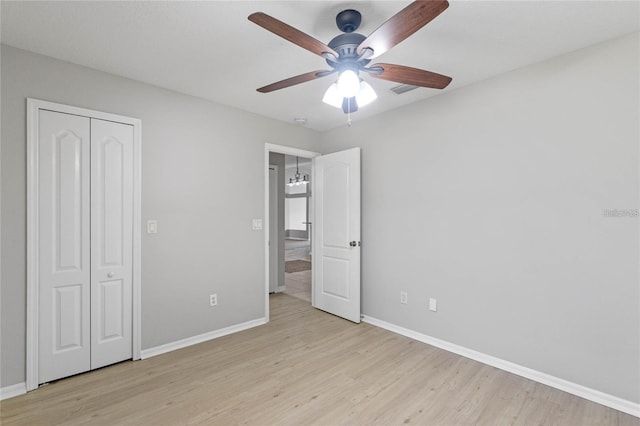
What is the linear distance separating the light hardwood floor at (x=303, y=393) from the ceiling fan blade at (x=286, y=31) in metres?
2.28

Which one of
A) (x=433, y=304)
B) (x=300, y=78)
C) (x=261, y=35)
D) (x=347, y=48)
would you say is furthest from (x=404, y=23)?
(x=433, y=304)

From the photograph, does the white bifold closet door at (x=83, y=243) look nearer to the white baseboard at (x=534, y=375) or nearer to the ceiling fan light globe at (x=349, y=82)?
the ceiling fan light globe at (x=349, y=82)

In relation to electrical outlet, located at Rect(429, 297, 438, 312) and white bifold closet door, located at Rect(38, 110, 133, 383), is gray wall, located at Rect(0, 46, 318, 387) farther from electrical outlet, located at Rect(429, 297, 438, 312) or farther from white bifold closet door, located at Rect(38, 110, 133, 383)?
electrical outlet, located at Rect(429, 297, 438, 312)

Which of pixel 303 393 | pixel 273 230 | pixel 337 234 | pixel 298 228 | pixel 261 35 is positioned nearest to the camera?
pixel 261 35

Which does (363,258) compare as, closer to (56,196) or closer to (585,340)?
(585,340)

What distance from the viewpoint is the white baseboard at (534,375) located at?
6.68 feet

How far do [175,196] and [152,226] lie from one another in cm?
36

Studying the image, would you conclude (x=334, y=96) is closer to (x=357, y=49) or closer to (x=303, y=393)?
(x=357, y=49)

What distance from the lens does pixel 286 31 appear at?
56.7 inches

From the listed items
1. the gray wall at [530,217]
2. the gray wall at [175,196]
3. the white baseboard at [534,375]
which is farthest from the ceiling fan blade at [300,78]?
the white baseboard at [534,375]

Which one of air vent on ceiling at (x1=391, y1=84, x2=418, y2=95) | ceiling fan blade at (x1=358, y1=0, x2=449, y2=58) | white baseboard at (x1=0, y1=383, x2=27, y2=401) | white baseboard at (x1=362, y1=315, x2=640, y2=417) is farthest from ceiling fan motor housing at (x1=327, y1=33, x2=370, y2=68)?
white baseboard at (x1=0, y1=383, x2=27, y2=401)

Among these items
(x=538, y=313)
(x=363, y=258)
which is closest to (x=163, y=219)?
(x=363, y=258)

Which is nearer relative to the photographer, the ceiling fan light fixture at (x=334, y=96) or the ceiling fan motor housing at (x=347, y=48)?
the ceiling fan motor housing at (x=347, y=48)

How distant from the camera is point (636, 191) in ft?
6.57
